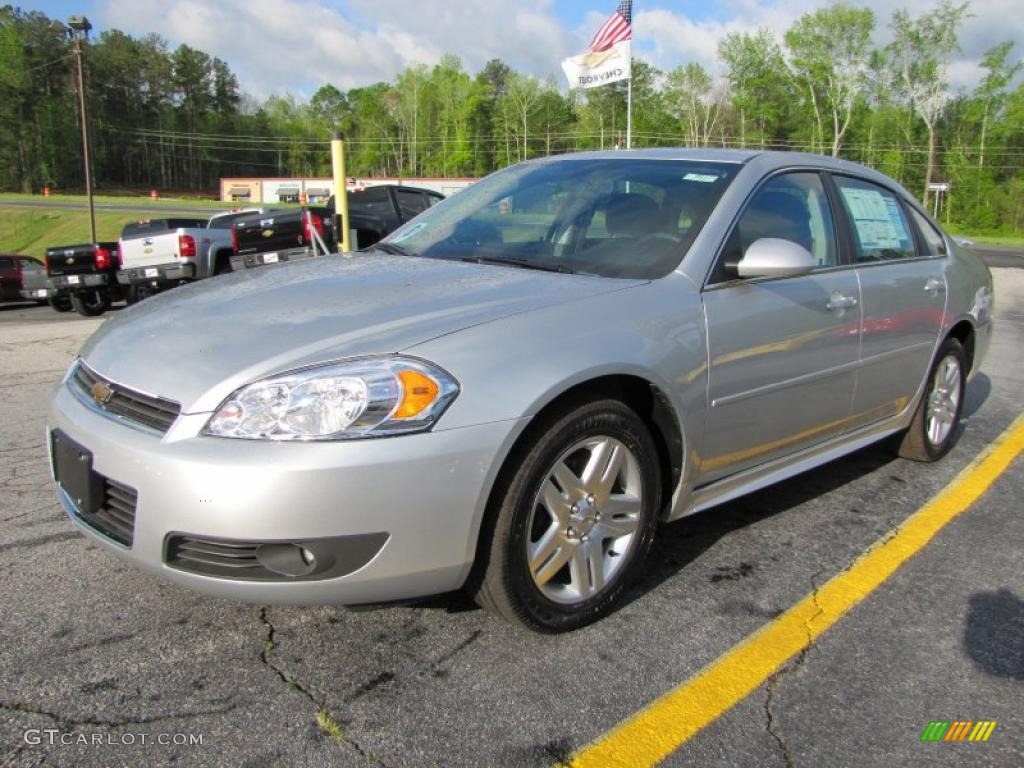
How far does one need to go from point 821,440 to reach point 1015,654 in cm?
119

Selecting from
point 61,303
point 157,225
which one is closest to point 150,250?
point 61,303

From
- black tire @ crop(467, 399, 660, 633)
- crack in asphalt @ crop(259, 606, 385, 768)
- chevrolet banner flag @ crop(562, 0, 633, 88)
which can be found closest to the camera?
crack in asphalt @ crop(259, 606, 385, 768)

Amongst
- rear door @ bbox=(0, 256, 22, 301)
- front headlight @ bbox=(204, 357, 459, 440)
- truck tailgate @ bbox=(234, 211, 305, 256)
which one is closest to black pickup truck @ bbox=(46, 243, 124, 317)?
rear door @ bbox=(0, 256, 22, 301)

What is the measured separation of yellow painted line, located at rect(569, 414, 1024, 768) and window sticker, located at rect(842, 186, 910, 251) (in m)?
1.29

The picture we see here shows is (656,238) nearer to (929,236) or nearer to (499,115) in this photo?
(929,236)

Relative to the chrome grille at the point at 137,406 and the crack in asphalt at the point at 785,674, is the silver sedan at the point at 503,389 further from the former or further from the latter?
the crack in asphalt at the point at 785,674

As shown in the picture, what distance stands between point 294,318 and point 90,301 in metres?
14.8

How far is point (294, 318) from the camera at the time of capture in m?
2.41

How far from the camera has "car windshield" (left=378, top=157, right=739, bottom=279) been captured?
116 inches

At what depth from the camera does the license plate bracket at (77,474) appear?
7.32ft

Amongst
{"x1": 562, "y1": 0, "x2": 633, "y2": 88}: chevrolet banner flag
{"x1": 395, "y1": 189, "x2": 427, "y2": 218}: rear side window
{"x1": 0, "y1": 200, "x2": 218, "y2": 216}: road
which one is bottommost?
{"x1": 395, "y1": 189, "x2": 427, "y2": 218}: rear side window

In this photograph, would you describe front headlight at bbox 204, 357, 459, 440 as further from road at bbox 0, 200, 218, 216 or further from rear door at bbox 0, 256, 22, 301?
road at bbox 0, 200, 218, 216

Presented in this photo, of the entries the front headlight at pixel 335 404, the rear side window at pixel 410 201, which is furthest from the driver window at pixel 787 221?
the rear side window at pixel 410 201

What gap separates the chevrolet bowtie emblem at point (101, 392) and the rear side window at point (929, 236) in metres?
3.92
